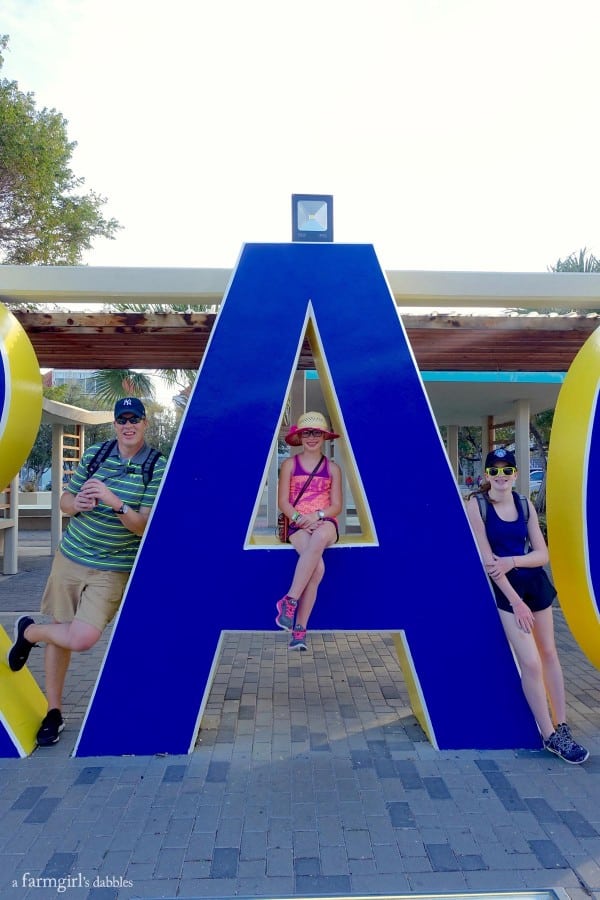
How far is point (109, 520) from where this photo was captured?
3.52 metres

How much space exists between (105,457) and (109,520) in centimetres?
37

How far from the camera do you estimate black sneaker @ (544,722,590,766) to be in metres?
3.27

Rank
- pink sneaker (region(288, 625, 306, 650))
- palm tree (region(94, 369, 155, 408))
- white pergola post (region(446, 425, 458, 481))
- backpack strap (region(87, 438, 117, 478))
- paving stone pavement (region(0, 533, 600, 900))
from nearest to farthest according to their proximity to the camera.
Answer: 1. paving stone pavement (region(0, 533, 600, 900))
2. pink sneaker (region(288, 625, 306, 650))
3. backpack strap (region(87, 438, 117, 478))
4. white pergola post (region(446, 425, 458, 481))
5. palm tree (region(94, 369, 155, 408))

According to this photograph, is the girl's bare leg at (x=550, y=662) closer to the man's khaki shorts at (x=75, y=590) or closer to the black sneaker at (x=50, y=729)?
the man's khaki shorts at (x=75, y=590)

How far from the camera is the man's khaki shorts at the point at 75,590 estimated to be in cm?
347

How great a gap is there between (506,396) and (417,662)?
21.4ft

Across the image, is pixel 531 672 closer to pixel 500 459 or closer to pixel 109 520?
pixel 500 459

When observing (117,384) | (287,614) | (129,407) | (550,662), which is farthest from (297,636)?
(117,384)

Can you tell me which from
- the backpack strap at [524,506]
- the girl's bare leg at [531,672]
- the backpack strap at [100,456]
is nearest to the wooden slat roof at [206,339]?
the backpack strap at [100,456]

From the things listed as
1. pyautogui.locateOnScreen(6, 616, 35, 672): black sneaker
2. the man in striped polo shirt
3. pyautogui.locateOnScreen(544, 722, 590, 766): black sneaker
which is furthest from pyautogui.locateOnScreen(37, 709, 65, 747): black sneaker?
pyautogui.locateOnScreen(544, 722, 590, 766): black sneaker

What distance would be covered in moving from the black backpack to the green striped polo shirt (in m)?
0.02

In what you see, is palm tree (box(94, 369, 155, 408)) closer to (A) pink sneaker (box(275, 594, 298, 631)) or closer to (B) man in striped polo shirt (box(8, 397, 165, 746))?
(B) man in striped polo shirt (box(8, 397, 165, 746))

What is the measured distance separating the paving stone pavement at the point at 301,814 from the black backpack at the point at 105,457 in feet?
4.39

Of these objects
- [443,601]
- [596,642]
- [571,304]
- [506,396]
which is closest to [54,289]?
[443,601]
